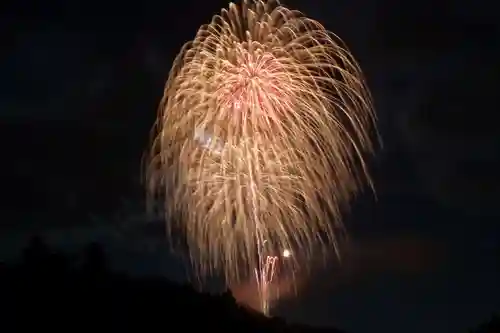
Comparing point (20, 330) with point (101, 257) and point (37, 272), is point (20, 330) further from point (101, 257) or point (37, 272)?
point (101, 257)

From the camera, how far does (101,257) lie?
32.9m

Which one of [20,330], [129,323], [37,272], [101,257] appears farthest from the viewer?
[101,257]

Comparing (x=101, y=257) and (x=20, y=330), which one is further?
(x=101, y=257)

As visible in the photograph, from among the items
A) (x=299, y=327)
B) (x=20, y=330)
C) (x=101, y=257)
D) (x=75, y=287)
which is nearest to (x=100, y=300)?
(x=75, y=287)

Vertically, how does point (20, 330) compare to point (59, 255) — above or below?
below

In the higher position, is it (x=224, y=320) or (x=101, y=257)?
(x=101, y=257)

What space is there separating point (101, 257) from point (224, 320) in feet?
15.6

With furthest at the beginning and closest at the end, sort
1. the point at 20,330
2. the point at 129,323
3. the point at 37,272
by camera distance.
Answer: the point at 37,272
the point at 129,323
the point at 20,330

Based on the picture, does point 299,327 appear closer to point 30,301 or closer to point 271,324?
point 271,324

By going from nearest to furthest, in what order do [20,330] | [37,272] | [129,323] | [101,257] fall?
[20,330] → [129,323] → [37,272] → [101,257]

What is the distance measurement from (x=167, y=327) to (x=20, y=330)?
3779mm

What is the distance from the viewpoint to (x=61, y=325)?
2670cm

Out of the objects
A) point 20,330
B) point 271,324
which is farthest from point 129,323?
point 271,324

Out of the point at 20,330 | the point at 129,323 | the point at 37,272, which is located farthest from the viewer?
the point at 37,272
